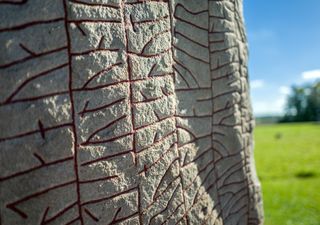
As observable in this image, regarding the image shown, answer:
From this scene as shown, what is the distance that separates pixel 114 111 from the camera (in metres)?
1.73

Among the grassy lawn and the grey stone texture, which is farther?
the grassy lawn

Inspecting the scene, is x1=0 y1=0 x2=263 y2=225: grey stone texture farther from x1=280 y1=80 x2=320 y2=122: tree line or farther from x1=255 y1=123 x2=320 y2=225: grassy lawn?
x1=280 y1=80 x2=320 y2=122: tree line

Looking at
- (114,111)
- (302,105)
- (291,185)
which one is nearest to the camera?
(114,111)

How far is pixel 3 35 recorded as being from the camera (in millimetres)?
1415

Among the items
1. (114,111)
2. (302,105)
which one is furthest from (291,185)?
(302,105)

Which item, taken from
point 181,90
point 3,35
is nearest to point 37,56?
point 3,35

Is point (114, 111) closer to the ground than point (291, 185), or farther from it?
farther from it

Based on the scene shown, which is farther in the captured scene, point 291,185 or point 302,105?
point 302,105

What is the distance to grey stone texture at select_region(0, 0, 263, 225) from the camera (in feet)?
4.75

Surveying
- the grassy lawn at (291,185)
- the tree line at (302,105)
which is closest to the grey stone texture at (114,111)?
the grassy lawn at (291,185)

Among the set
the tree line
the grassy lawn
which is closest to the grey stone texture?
the grassy lawn

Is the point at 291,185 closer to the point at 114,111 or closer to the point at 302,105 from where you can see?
the point at 114,111

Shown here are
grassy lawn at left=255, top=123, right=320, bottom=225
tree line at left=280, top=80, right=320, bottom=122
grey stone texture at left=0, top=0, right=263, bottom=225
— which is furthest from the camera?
tree line at left=280, top=80, right=320, bottom=122

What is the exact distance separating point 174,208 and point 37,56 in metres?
1.08
